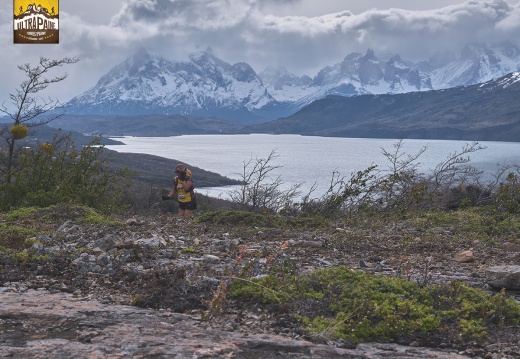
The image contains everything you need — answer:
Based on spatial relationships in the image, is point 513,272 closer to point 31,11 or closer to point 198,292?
point 198,292

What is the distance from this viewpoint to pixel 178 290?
17.7ft

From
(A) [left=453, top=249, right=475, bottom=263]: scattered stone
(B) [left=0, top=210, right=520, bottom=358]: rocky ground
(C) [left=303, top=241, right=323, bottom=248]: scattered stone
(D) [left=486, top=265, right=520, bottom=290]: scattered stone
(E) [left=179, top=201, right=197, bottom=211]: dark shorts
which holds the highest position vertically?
(D) [left=486, top=265, right=520, bottom=290]: scattered stone

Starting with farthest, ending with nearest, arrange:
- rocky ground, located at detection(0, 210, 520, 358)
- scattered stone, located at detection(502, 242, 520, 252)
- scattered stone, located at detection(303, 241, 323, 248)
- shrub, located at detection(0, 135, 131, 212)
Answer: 1. shrub, located at detection(0, 135, 131, 212)
2. scattered stone, located at detection(303, 241, 323, 248)
3. scattered stone, located at detection(502, 242, 520, 252)
4. rocky ground, located at detection(0, 210, 520, 358)

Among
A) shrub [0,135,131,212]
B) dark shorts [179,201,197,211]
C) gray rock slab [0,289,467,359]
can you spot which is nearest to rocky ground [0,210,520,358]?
gray rock slab [0,289,467,359]

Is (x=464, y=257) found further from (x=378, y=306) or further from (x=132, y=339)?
(x=132, y=339)

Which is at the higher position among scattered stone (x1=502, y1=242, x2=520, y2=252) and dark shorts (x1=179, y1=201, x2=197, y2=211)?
scattered stone (x1=502, y1=242, x2=520, y2=252)

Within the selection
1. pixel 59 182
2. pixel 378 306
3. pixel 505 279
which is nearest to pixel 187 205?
pixel 59 182

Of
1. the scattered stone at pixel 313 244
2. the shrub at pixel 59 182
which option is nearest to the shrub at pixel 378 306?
the scattered stone at pixel 313 244

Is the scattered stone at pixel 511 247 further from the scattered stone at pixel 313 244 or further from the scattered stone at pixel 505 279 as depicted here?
the scattered stone at pixel 313 244

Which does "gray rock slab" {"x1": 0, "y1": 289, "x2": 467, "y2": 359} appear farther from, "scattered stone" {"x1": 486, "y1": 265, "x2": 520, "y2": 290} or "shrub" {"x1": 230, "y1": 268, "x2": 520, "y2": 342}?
"scattered stone" {"x1": 486, "y1": 265, "x2": 520, "y2": 290}

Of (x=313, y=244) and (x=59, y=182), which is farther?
(x=59, y=182)

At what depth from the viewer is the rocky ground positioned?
4.13 metres

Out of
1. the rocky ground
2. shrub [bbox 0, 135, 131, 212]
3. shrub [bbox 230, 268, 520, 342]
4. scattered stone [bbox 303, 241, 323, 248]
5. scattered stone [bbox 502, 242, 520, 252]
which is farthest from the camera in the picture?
shrub [bbox 0, 135, 131, 212]

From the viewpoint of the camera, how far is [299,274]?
6125 millimetres
